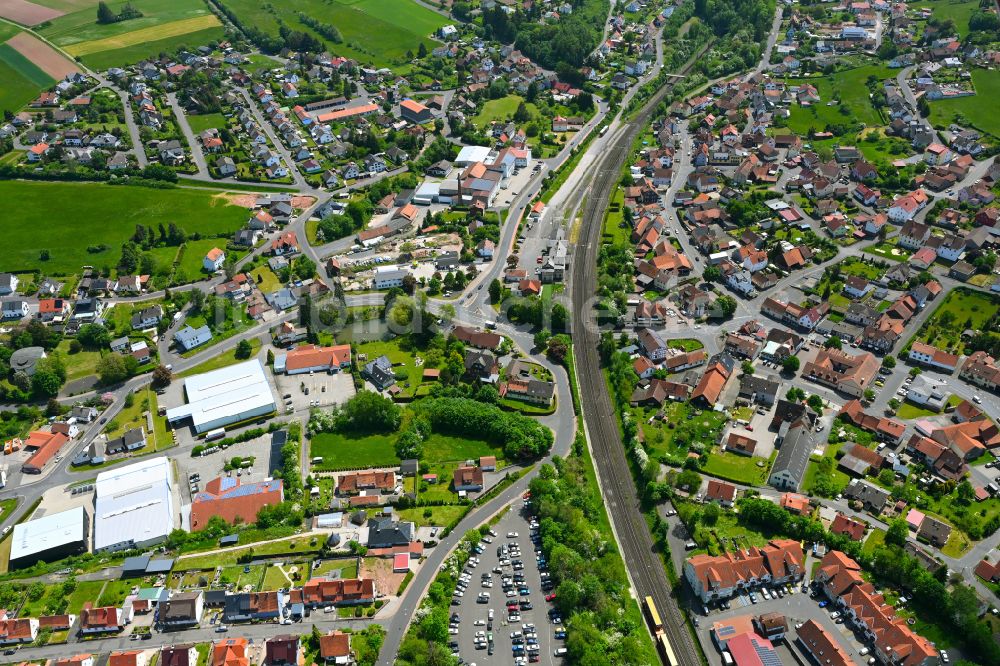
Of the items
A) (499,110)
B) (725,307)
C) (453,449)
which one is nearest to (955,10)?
(499,110)

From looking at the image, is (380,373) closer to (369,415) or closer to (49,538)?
(369,415)

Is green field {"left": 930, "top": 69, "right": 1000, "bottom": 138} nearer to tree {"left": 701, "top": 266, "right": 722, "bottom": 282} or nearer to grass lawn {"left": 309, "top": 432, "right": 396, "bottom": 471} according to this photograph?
tree {"left": 701, "top": 266, "right": 722, "bottom": 282}

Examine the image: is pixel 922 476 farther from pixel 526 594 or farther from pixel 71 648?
pixel 71 648

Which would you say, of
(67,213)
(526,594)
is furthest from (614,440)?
(67,213)

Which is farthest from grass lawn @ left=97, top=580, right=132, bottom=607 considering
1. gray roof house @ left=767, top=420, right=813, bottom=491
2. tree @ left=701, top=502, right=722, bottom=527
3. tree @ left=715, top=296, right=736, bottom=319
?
tree @ left=715, top=296, right=736, bottom=319

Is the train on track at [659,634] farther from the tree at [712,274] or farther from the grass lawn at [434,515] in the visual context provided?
Result: the tree at [712,274]

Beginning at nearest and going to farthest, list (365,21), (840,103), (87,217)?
1. (87,217)
2. (840,103)
3. (365,21)
